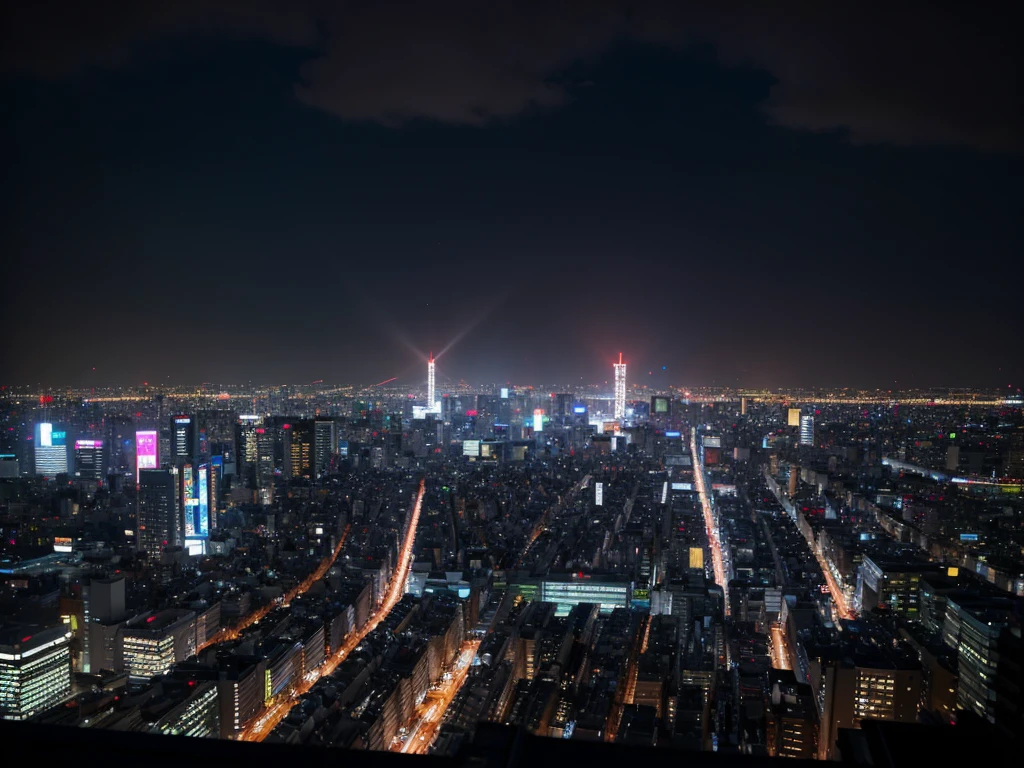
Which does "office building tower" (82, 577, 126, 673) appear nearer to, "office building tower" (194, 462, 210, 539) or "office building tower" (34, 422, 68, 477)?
"office building tower" (194, 462, 210, 539)

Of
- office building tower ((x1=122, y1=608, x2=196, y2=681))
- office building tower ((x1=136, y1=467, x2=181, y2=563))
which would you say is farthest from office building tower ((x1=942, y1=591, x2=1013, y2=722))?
office building tower ((x1=136, y1=467, x2=181, y2=563))

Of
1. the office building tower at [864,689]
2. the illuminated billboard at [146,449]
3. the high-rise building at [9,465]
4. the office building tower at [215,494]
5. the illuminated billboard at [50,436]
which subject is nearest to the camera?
the office building tower at [864,689]

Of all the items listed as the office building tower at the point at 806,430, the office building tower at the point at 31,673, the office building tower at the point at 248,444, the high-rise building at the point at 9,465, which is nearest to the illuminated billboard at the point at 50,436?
the high-rise building at the point at 9,465

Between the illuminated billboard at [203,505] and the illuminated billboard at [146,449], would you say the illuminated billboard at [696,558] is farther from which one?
the illuminated billboard at [146,449]

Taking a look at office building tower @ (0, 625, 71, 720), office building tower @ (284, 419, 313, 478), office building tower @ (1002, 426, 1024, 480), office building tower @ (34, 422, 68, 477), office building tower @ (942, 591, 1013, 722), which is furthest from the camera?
office building tower @ (284, 419, 313, 478)

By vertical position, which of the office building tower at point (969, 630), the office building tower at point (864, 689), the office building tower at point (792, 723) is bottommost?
the office building tower at point (792, 723)

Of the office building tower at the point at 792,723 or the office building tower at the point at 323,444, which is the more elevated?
the office building tower at the point at 323,444

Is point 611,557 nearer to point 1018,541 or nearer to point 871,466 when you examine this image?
point 1018,541

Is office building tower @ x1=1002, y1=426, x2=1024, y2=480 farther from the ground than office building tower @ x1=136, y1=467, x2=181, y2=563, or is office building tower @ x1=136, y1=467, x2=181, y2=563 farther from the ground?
office building tower @ x1=1002, y1=426, x2=1024, y2=480
